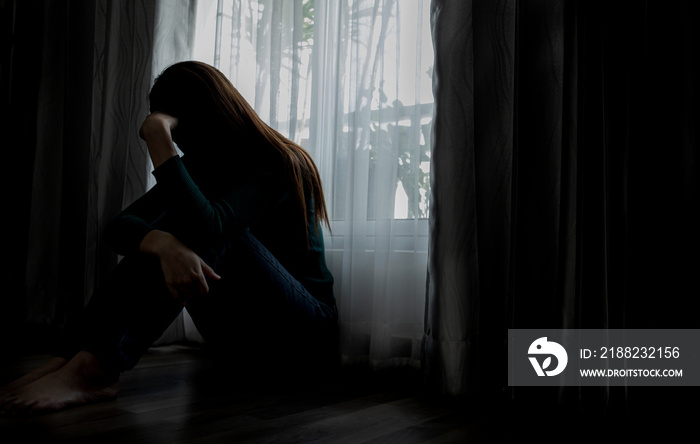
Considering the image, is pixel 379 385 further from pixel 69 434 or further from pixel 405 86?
pixel 405 86

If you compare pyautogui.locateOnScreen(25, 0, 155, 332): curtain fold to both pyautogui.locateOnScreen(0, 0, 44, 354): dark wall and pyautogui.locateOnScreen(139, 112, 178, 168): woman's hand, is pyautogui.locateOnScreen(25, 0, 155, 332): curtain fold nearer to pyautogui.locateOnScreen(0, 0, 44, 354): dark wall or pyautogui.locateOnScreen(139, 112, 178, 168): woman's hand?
pyautogui.locateOnScreen(0, 0, 44, 354): dark wall

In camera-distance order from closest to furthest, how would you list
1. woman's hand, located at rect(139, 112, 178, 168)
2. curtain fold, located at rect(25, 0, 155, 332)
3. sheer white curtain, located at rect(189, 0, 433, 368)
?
woman's hand, located at rect(139, 112, 178, 168) → sheer white curtain, located at rect(189, 0, 433, 368) → curtain fold, located at rect(25, 0, 155, 332)

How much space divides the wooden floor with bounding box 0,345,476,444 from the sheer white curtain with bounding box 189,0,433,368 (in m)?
0.18

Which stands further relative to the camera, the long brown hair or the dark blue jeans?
the long brown hair

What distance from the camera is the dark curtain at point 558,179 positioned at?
1020mm

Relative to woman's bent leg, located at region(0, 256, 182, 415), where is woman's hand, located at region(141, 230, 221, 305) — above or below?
above

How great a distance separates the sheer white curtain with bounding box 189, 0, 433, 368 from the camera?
1435 millimetres

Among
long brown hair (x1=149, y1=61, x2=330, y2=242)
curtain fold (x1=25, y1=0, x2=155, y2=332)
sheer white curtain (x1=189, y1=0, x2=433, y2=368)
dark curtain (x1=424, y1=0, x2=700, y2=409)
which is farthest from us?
curtain fold (x1=25, y1=0, x2=155, y2=332)

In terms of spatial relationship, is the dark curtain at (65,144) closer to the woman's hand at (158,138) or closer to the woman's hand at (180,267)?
the woman's hand at (158,138)
